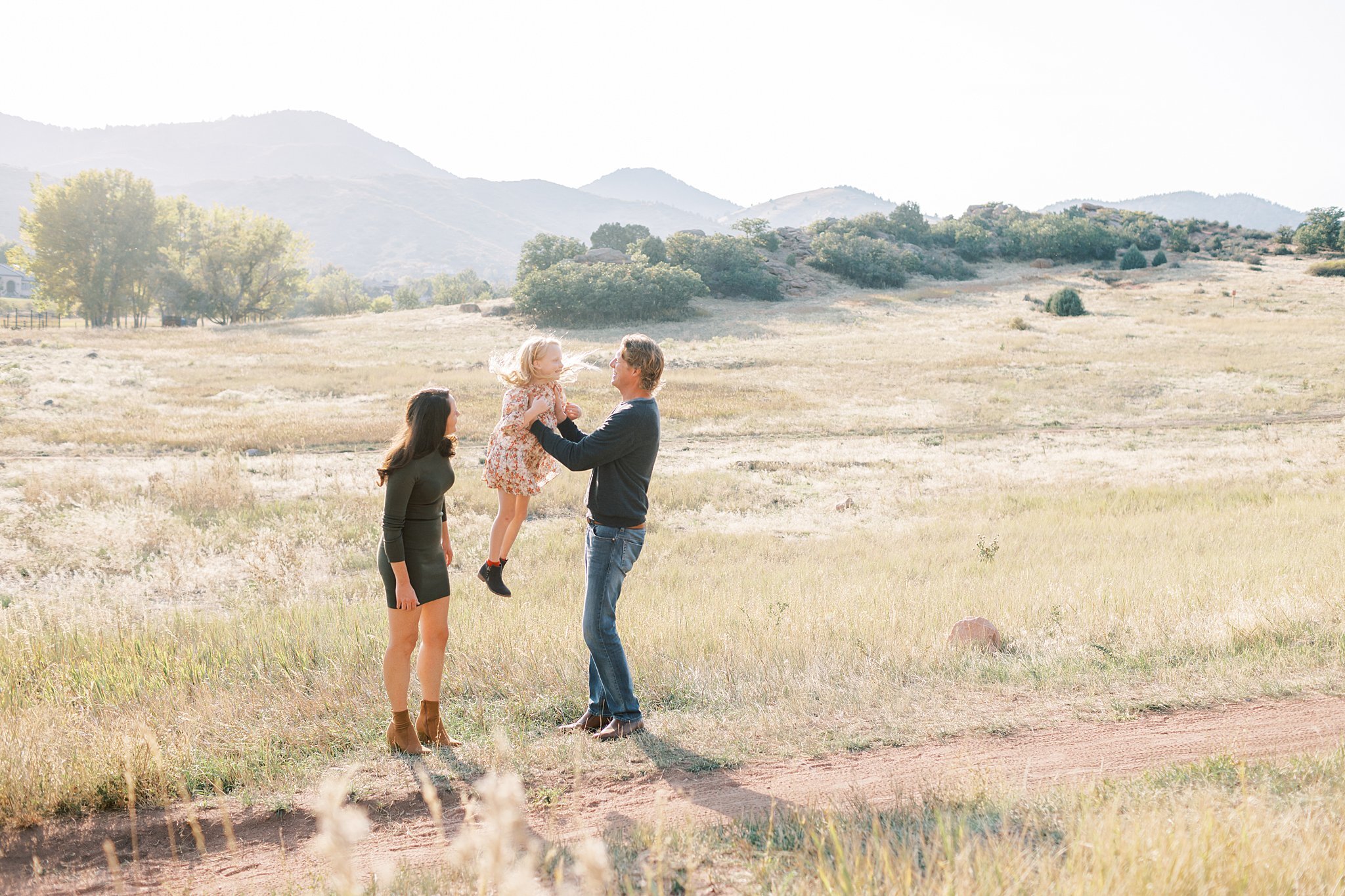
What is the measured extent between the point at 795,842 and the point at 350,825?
2.64 metres

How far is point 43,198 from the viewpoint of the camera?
219 ft

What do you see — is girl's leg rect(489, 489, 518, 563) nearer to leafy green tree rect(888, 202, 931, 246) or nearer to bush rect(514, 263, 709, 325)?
bush rect(514, 263, 709, 325)

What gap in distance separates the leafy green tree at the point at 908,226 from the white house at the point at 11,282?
14033 centimetres

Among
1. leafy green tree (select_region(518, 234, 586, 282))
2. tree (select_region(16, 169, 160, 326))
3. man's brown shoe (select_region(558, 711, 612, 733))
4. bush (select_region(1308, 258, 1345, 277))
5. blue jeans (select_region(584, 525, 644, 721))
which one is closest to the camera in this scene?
blue jeans (select_region(584, 525, 644, 721))

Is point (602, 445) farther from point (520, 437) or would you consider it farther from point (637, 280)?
point (637, 280)

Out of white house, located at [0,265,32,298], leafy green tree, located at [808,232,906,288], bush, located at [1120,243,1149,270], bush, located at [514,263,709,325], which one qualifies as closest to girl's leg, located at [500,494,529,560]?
bush, located at [514,263,709,325]

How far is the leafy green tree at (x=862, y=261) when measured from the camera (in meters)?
79.6

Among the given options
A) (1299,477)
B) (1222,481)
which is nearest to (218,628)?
(1222,481)

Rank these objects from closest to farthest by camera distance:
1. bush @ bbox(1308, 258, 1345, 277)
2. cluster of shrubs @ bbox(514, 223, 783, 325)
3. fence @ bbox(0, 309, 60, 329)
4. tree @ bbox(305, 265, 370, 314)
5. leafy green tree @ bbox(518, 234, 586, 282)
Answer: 1. cluster of shrubs @ bbox(514, 223, 783, 325)
2. fence @ bbox(0, 309, 60, 329)
3. leafy green tree @ bbox(518, 234, 586, 282)
4. bush @ bbox(1308, 258, 1345, 277)
5. tree @ bbox(305, 265, 370, 314)

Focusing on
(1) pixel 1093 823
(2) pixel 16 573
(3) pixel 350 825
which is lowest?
(2) pixel 16 573

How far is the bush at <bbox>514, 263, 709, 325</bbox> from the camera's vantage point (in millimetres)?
60250

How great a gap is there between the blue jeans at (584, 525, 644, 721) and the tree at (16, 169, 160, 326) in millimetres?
79422

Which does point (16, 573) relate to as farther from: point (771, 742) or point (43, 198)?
point (43, 198)

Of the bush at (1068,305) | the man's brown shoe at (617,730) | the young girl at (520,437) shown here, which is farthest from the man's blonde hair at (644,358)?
the bush at (1068,305)
